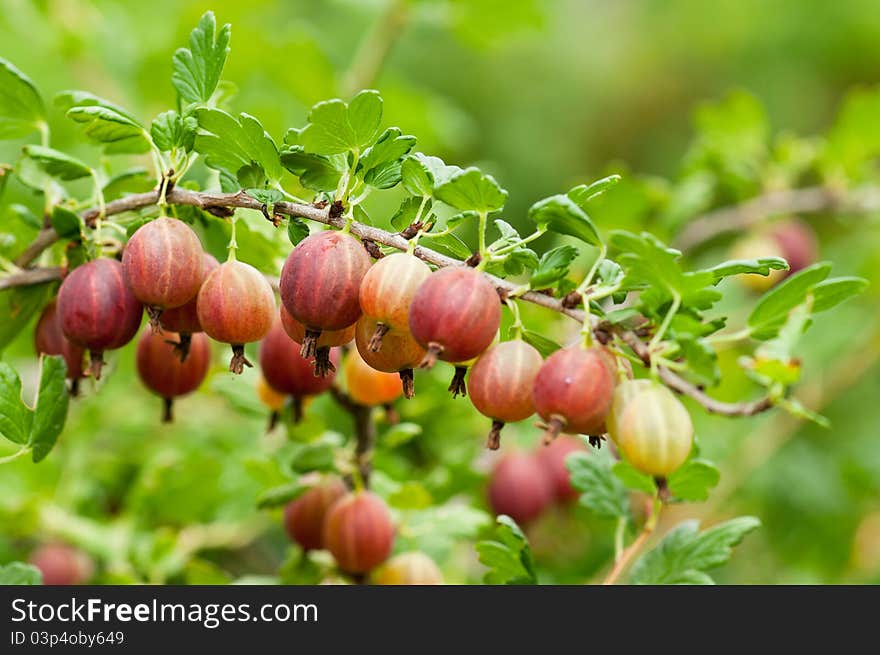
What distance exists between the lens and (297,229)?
1.00 m

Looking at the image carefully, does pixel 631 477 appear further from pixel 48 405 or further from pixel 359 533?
pixel 48 405

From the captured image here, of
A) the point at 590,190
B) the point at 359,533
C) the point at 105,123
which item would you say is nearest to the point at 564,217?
the point at 590,190

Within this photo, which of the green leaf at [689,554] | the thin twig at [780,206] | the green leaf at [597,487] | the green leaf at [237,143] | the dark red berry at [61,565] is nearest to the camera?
the green leaf at [237,143]

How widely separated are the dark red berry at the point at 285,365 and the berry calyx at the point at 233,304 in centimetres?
24

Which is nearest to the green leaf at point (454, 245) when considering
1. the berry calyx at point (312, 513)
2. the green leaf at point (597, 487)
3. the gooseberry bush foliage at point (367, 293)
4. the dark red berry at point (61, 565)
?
the gooseberry bush foliage at point (367, 293)

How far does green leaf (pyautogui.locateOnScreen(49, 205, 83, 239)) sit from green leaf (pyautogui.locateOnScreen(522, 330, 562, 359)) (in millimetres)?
502

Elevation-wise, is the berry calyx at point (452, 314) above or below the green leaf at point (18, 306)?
below

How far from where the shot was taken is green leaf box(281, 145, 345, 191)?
38.0 inches

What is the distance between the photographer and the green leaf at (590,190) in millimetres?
896

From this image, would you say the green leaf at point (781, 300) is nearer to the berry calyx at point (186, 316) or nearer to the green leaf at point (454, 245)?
the green leaf at point (454, 245)

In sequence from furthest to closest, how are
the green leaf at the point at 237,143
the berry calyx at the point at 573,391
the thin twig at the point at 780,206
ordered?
1. the thin twig at the point at 780,206
2. the green leaf at the point at 237,143
3. the berry calyx at the point at 573,391

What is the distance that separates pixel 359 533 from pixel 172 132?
0.59 metres

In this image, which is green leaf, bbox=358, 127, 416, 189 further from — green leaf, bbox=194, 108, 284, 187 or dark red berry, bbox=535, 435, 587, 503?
dark red berry, bbox=535, 435, 587, 503
